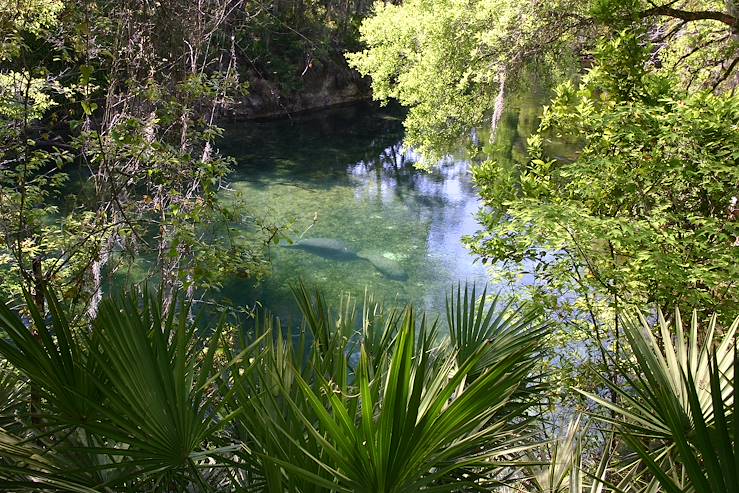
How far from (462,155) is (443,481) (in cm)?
1804

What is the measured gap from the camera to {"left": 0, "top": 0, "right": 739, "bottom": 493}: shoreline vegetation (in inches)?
51.3

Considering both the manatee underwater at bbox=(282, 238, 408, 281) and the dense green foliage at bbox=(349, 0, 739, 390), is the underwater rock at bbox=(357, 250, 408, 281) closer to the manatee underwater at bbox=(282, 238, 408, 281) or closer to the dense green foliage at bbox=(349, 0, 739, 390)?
the manatee underwater at bbox=(282, 238, 408, 281)

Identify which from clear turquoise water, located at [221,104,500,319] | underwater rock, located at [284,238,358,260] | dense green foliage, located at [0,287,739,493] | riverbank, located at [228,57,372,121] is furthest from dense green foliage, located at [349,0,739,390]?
riverbank, located at [228,57,372,121]

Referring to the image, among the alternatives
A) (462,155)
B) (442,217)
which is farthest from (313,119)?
(442,217)

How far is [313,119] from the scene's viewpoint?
2408 centimetres

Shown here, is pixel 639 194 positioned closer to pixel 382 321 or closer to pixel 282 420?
pixel 382 321

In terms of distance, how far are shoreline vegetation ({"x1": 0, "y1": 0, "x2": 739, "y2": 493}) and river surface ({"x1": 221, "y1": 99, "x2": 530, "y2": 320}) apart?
1025mm

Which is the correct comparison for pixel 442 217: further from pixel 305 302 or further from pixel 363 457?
pixel 363 457

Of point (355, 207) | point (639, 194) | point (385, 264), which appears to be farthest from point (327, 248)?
point (639, 194)

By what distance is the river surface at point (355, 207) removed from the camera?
9695mm

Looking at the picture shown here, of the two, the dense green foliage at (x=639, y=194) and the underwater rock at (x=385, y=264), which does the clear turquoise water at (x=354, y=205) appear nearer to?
the underwater rock at (x=385, y=264)

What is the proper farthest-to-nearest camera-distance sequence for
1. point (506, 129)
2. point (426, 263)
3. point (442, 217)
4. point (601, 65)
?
1. point (506, 129)
2. point (442, 217)
3. point (426, 263)
4. point (601, 65)

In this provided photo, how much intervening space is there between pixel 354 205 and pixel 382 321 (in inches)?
472

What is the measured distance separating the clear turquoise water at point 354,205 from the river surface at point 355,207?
27 mm
